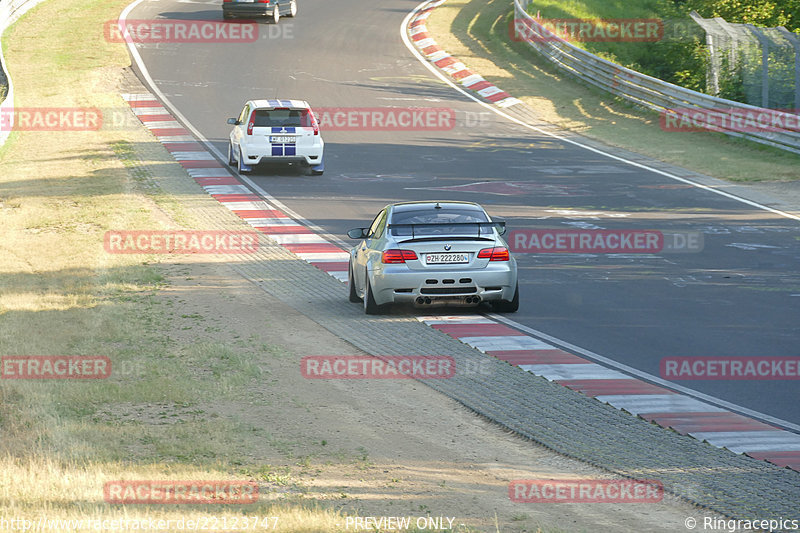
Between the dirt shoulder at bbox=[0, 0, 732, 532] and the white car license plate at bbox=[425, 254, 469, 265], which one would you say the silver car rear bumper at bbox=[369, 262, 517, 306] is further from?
the dirt shoulder at bbox=[0, 0, 732, 532]

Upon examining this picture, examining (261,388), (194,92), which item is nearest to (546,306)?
(261,388)

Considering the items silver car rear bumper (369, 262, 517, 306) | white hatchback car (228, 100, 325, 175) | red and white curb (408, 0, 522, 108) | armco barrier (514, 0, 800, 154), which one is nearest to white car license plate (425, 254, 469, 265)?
silver car rear bumper (369, 262, 517, 306)

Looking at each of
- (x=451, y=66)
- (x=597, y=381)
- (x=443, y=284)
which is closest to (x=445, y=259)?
(x=443, y=284)

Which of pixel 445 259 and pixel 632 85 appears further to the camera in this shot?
pixel 632 85

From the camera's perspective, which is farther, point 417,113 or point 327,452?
point 417,113

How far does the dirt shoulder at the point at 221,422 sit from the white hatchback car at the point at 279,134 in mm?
7958

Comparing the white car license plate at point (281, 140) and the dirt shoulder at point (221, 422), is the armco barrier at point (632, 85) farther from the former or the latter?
the dirt shoulder at point (221, 422)

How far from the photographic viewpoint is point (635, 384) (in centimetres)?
1109

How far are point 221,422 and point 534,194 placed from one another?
16.2 meters

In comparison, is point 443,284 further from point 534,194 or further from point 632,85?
point 632,85

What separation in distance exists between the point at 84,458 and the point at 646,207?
55.0 ft

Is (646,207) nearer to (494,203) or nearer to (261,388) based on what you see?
(494,203)

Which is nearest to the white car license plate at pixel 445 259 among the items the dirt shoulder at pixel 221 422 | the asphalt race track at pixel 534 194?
the asphalt race track at pixel 534 194

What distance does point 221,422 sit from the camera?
9719 millimetres
